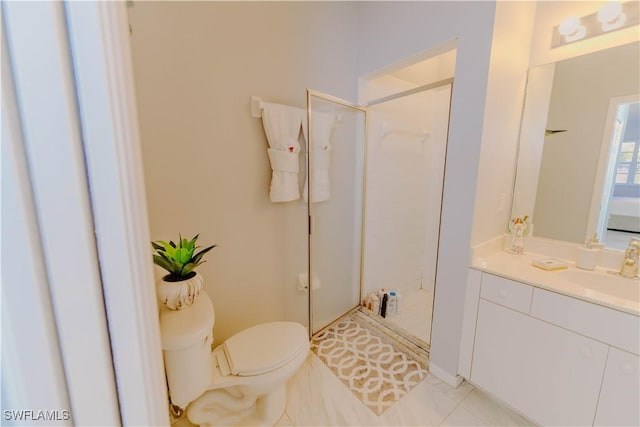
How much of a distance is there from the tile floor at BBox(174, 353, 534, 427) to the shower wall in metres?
0.94

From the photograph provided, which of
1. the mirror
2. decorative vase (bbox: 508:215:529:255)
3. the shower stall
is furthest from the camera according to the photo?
the shower stall

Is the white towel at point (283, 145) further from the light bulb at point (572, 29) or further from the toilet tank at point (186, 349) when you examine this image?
the light bulb at point (572, 29)

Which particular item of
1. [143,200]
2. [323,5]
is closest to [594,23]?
[323,5]

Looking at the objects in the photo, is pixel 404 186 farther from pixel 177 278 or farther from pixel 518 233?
pixel 177 278

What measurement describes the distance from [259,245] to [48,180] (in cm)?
131

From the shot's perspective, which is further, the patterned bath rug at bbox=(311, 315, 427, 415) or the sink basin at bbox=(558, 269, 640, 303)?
the patterned bath rug at bbox=(311, 315, 427, 415)

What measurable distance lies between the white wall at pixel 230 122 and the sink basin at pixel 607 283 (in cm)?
157

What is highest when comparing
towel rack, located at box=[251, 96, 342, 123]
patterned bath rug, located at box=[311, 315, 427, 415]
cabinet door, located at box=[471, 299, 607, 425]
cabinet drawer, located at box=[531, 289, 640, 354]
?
towel rack, located at box=[251, 96, 342, 123]

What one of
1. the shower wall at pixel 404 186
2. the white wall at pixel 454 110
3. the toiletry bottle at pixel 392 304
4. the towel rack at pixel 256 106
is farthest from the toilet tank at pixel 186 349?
the toiletry bottle at pixel 392 304

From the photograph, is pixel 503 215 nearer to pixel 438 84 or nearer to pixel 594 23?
pixel 438 84

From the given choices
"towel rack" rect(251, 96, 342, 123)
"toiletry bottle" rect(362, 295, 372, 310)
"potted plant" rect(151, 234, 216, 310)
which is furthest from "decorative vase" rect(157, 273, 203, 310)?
"toiletry bottle" rect(362, 295, 372, 310)

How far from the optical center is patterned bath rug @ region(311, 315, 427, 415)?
147cm

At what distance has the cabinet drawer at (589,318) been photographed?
3.11 ft

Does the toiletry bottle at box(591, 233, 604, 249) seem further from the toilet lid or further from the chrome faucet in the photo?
the toilet lid
